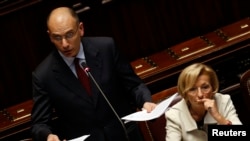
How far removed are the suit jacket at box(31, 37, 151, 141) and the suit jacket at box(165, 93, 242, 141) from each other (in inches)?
6.9

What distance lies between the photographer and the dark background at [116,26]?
378 cm

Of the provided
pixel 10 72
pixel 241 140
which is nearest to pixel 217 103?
pixel 241 140

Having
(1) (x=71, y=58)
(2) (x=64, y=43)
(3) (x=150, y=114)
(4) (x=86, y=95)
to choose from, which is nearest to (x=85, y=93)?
(4) (x=86, y=95)

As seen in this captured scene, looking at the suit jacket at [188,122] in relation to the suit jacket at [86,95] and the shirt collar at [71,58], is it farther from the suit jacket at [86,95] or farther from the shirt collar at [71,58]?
the shirt collar at [71,58]

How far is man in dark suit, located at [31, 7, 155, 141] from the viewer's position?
2.70m

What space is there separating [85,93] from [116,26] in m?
1.34

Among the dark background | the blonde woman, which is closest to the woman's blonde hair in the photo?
the blonde woman

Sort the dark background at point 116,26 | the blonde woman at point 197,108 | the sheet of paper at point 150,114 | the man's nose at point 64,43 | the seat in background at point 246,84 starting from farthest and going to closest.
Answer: the dark background at point 116,26
the seat in background at point 246,84
the blonde woman at point 197,108
the man's nose at point 64,43
the sheet of paper at point 150,114

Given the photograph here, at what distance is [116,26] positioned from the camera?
13.0ft

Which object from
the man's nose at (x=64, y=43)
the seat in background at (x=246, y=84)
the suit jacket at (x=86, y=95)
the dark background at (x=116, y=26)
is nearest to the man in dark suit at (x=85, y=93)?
the suit jacket at (x=86, y=95)

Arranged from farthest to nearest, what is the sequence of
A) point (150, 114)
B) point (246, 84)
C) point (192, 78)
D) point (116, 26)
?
point (116, 26) < point (246, 84) < point (192, 78) < point (150, 114)

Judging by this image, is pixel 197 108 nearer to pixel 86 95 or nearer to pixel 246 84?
pixel 246 84

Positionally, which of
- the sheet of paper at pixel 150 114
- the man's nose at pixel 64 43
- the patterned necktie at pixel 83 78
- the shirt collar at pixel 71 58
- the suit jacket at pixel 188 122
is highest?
the man's nose at pixel 64 43

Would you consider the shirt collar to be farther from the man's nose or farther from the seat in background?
the seat in background
